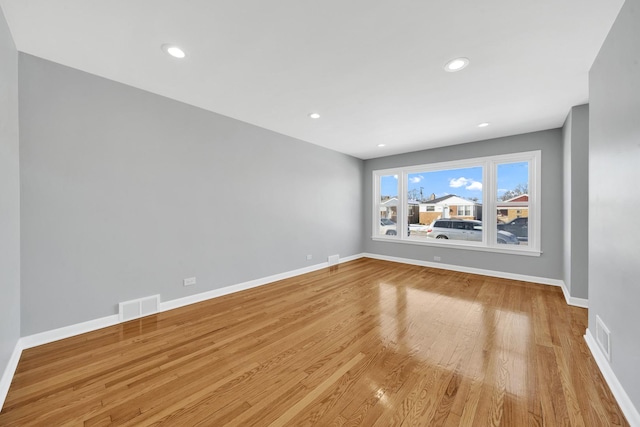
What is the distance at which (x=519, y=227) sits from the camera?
4.32m

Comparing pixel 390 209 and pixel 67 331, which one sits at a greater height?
pixel 390 209

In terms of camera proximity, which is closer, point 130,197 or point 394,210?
point 130,197

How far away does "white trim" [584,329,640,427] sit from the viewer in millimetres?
1390

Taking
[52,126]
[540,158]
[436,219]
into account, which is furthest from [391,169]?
[52,126]

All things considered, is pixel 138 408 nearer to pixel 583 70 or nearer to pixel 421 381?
pixel 421 381

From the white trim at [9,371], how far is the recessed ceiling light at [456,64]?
4120 mm

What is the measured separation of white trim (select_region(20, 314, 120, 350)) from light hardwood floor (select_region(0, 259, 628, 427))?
3.1 inches

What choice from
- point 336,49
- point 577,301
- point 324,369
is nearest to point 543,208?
point 577,301

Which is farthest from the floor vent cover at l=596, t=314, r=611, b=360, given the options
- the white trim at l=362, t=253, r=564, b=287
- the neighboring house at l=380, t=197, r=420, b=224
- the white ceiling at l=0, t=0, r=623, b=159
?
the neighboring house at l=380, t=197, r=420, b=224

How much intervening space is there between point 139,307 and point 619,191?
4.39m

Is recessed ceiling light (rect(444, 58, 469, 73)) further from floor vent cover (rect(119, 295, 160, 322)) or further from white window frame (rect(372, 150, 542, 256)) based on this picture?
floor vent cover (rect(119, 295, 160, 322))

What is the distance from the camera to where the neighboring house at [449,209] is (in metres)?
4.82

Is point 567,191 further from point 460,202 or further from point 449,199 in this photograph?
point 449,199

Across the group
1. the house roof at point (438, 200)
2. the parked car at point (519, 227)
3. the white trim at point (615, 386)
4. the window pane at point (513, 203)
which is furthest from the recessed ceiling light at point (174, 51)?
the parked car at point (519, 227)
